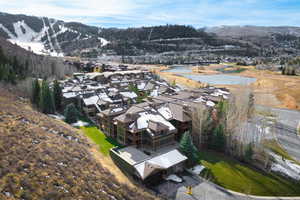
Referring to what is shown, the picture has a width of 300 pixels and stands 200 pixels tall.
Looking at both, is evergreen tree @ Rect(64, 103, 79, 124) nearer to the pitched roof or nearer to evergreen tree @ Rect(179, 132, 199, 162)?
the pitched roof

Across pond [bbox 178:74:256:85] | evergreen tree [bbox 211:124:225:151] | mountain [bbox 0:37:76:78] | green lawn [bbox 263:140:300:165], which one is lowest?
green lawn [bbox 263:140:300:165]

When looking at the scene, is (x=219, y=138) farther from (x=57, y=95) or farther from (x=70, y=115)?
(x=57, y=95)

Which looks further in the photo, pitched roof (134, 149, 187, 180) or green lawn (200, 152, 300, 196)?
green lawn (200, 152, 300, 196)

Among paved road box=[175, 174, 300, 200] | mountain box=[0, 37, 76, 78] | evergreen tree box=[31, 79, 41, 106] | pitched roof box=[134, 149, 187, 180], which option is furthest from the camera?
mountain box=[0, 37, 76, 78]

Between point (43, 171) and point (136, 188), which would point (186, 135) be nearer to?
point (136, 188)

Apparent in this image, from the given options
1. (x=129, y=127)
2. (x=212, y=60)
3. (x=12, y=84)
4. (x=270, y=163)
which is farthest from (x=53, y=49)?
(x=270, y=163)

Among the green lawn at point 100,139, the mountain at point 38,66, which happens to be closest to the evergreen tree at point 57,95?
the green lawn at point 100,139

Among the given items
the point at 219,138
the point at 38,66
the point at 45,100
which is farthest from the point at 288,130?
the point at 38,66

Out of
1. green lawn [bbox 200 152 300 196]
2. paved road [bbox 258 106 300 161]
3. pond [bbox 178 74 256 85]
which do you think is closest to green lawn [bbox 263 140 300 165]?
paved road [bbox 258 106 300 161]

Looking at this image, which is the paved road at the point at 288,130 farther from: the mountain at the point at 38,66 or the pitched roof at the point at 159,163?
the mountain at the point at 38,66
